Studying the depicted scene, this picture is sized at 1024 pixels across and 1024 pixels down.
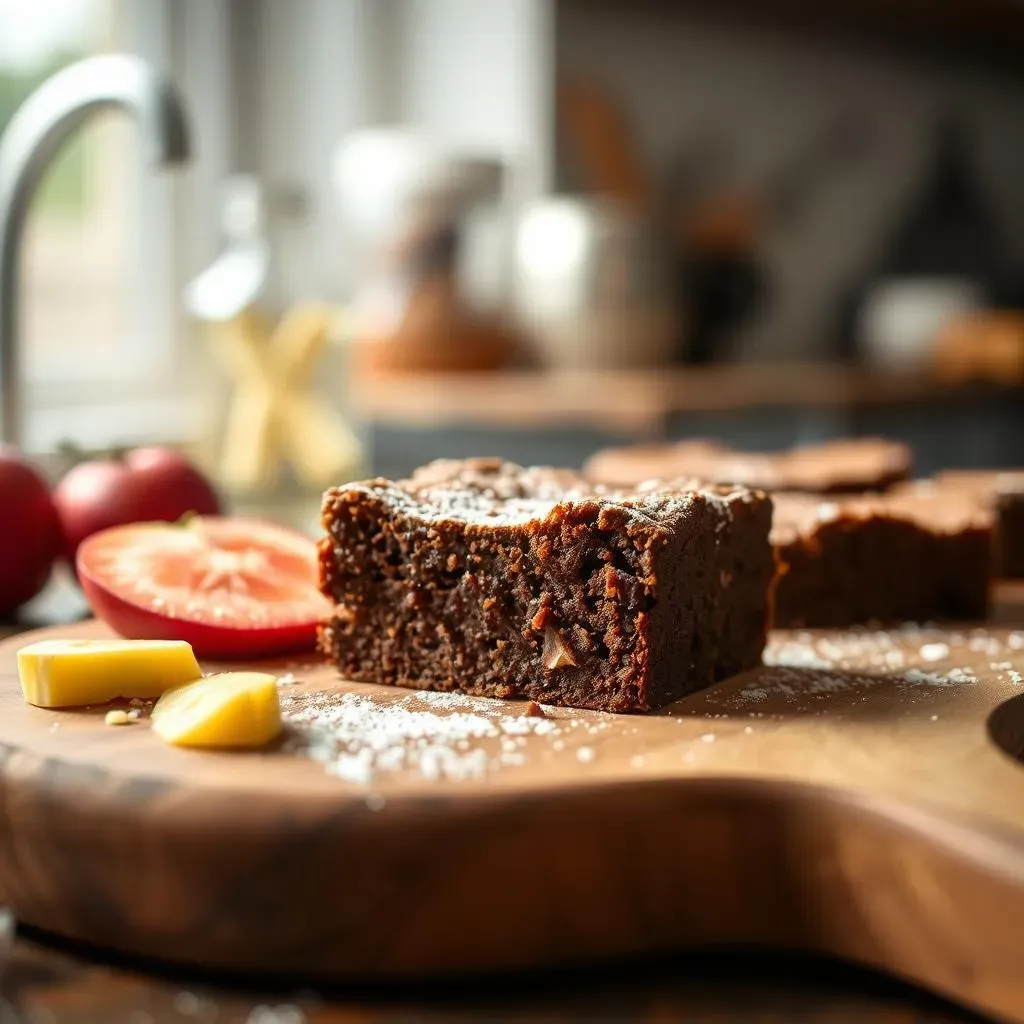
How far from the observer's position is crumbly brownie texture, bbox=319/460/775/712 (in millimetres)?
1383

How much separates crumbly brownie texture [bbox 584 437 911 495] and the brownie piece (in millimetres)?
95

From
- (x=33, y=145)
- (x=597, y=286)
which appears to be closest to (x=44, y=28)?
(x=33, y=145)

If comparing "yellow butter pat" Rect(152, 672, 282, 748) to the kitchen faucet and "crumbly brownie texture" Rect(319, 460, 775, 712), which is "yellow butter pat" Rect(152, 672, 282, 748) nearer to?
"crumbly brownie texture" Rect(319, 460, 775, 712)

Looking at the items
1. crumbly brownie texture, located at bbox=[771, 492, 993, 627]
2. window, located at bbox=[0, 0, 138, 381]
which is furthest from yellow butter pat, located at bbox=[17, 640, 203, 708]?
window, located at bbox=[0, 0, 138, 381]

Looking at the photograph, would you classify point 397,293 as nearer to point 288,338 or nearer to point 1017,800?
point 288,338

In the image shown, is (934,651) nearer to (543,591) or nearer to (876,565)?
(876,565)

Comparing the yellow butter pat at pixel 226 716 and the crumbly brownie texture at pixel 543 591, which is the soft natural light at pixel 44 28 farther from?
the yellow butter pat at pixel 226 716

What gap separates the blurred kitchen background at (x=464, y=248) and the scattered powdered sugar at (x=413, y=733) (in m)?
1.71

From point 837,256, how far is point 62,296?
3130mm

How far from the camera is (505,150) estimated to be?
423cm

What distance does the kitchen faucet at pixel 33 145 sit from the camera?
226 centimetres

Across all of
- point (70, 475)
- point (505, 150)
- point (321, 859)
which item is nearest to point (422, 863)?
point (321, 859)

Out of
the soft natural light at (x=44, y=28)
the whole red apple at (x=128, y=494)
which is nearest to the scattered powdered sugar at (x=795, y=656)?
the whole red apple at (x=128, y=494)

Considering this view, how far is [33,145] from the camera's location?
2377mm
